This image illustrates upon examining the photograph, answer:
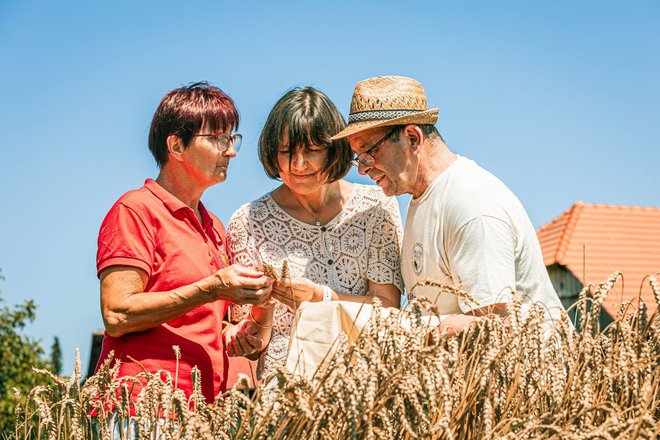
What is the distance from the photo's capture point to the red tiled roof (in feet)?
80.8

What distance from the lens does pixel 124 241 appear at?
3859 mm

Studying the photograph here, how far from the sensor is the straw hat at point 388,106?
4.36m

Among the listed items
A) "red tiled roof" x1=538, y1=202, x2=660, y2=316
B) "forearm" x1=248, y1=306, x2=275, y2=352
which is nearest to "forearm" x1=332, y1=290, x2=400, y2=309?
"forearm" x1=248, y1=306, x2=275, y2=352

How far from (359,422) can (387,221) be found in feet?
8.27

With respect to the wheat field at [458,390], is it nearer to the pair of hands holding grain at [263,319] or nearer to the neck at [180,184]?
the pair of hands holding grain at [263,319]

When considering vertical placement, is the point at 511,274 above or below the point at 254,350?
above

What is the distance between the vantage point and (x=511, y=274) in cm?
381

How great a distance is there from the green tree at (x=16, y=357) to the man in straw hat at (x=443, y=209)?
9070 millimetres

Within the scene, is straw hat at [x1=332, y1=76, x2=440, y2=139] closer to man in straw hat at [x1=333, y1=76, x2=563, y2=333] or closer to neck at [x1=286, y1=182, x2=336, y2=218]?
man in straw hat at [x1=333, y1=76, x2=563, y2=333]

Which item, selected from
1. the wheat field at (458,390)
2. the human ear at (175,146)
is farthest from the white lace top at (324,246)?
the wheat field at (458,390)

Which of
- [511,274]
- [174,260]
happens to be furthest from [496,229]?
[174,260]

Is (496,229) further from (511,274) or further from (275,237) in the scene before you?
(275,237)

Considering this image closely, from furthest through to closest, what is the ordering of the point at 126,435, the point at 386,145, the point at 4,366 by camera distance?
the point at 4,366, the point at 386,145, the point at 126,435

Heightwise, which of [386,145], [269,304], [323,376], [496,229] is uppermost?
[386,145]
